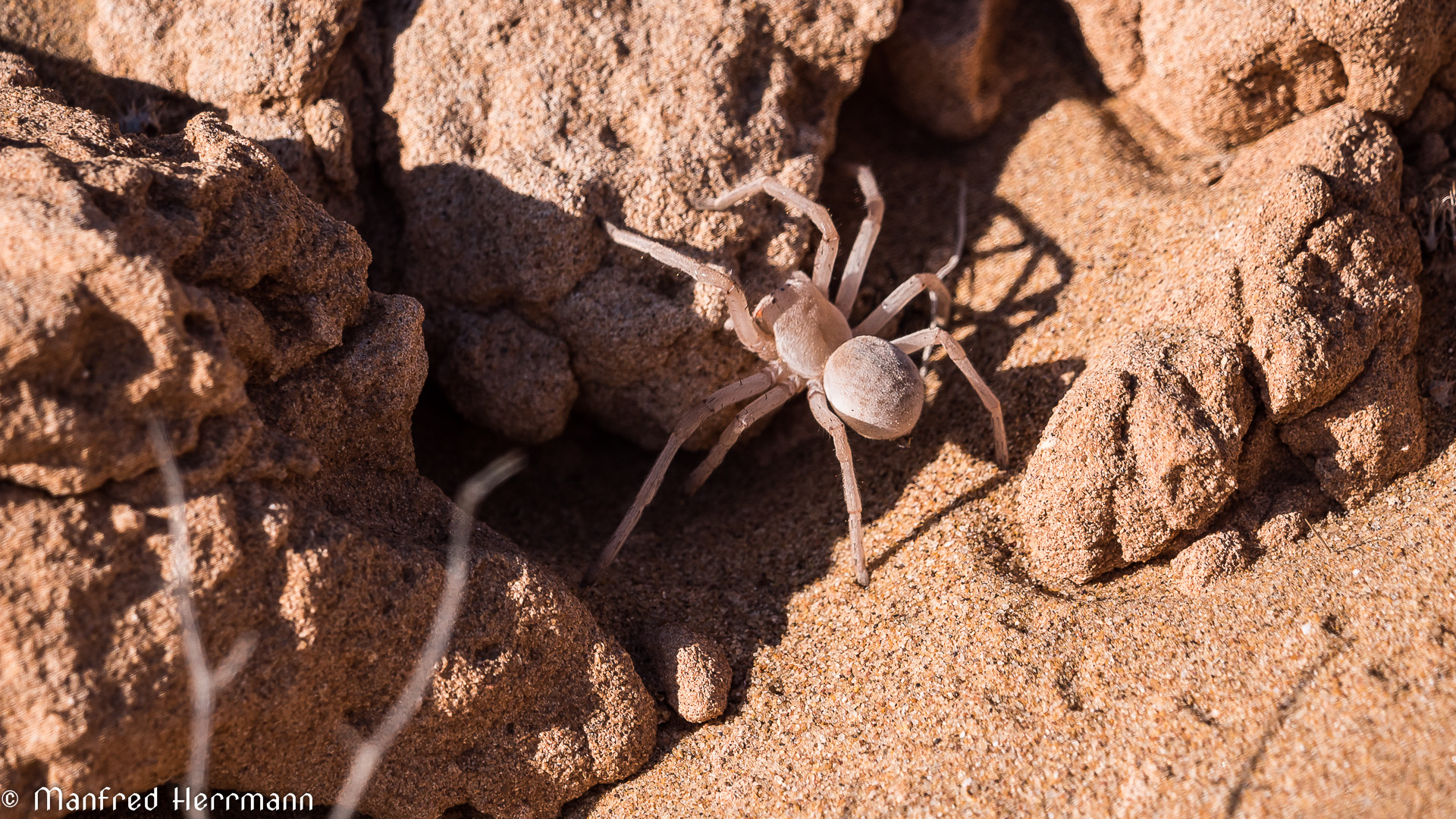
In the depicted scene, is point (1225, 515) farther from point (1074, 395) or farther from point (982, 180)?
point (982, 180)

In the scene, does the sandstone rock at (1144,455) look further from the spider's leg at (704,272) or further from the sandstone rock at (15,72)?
the sandstone rock at (15,72)

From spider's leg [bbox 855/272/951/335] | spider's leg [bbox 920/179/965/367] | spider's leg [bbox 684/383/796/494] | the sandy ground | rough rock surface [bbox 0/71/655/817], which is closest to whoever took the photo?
rough rock surface [bbox 0/71/655/817]

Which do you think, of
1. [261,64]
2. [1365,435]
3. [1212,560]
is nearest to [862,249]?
[1212,560]

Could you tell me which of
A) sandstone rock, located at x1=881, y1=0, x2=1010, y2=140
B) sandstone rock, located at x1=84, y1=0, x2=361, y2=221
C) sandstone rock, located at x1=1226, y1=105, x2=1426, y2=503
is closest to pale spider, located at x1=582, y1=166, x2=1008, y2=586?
sandstone rock, located at x1=881, y1=0, x2=1010, y2=140

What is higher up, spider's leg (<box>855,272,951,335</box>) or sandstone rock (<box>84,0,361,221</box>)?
sandstone rock (<box>84,0,361,221</box>)

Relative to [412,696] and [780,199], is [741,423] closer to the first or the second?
[780,199]

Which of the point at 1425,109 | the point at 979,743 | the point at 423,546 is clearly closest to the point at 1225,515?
the point at 979,743

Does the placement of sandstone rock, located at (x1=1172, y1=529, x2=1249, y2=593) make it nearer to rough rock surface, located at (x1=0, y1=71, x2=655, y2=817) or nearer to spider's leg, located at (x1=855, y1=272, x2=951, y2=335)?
spider's leg, located at (x1=855, y1=272, x2=951, y2=335)
